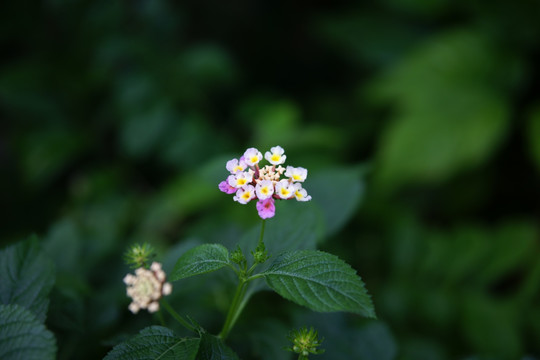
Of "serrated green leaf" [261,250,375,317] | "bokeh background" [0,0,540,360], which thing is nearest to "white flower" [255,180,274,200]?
"serrated green leaf" [261,250,375,317]

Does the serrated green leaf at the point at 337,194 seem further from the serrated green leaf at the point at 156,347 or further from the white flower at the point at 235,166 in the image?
the serrated green leaf at the point at 156,347

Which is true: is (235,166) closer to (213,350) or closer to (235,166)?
(235,166)

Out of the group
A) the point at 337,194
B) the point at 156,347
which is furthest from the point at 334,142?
the point at 156,347

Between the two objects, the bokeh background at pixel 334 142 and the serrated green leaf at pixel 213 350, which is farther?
the bokeh background at pixel 334 142

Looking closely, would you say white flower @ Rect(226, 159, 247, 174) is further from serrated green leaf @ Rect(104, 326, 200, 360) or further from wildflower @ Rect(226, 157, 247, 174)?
serrated green leaf @ Rect(104, 326, 200, 360)

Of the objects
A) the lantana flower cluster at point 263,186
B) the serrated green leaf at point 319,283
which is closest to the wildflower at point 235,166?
the lantana flower cluster at point 263,186

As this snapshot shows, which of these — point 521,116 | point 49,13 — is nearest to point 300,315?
point 521,116

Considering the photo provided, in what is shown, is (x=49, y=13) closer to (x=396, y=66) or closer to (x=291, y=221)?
(x=396, y=66)
